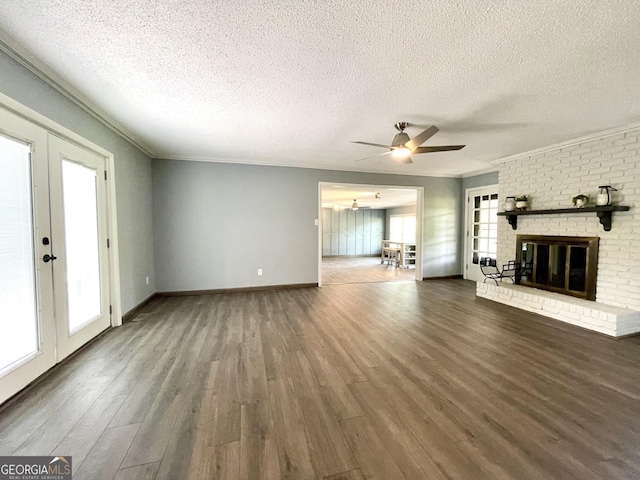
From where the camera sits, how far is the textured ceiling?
147 cm

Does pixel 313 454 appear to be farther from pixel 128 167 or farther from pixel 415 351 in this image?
pixel 128 167

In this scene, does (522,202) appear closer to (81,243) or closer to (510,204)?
(510,204)

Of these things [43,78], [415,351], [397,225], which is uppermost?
[43,78]

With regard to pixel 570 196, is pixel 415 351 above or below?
below

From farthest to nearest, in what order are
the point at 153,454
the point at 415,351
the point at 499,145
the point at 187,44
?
the point at 499,145, the point at 415,351, the point at 187,44, the point at 153,454

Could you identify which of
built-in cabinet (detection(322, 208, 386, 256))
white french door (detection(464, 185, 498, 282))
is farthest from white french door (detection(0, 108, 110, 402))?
built-in cabinet (detection(322, 208, 386, 256))

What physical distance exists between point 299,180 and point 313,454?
4.44m

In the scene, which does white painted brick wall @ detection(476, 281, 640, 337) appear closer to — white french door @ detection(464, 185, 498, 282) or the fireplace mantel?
the fireplace mantel

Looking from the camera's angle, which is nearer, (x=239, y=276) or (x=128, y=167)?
(x=128, y=167)

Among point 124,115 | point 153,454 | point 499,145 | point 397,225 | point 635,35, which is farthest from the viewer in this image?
point 397,225

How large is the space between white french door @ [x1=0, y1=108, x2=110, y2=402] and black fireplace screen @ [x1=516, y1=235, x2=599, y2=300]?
6.03 m

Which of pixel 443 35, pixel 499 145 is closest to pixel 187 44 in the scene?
pixel 443 35

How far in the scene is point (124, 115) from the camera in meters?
2.88

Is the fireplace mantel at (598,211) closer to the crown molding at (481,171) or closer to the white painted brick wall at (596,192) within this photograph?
the white painted brick wall at (596,192)
